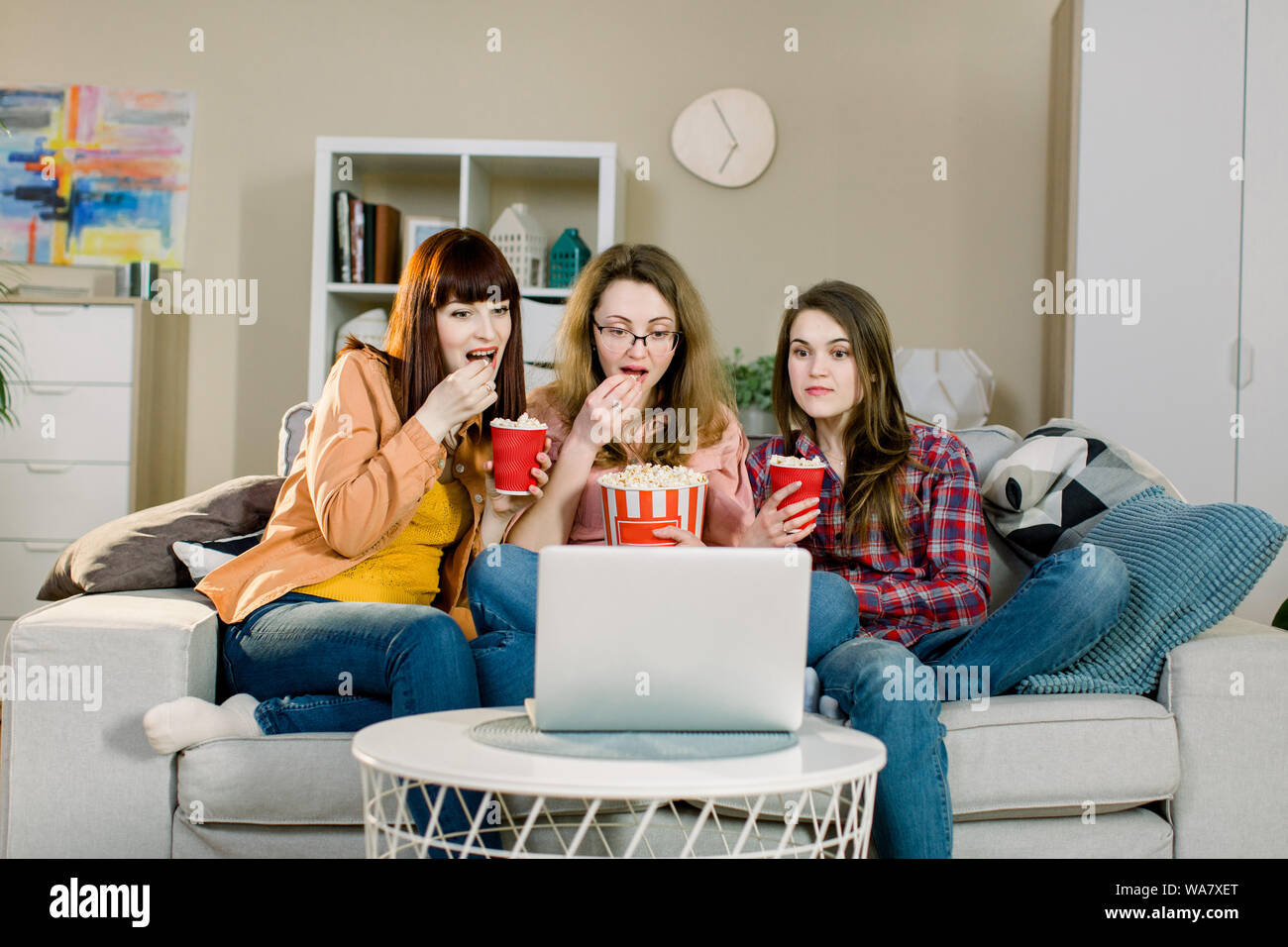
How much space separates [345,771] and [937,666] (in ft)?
2.96

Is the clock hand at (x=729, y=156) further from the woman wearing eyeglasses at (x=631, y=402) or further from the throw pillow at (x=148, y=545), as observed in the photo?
the throw pillow at (x=148, y=545)

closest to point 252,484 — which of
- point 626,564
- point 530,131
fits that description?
point 626,564

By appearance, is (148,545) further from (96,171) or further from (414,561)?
(96,171)

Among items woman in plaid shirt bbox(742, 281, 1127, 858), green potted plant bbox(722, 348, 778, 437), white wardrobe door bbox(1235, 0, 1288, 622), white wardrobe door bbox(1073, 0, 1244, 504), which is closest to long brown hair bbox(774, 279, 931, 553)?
woman in plaid shirt bbox(742, 281, 1127, 858)

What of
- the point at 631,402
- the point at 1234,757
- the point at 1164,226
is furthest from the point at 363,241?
the point at 1234,757

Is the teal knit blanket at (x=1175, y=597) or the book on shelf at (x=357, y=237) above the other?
the book on shelf at (x=357, y=237)

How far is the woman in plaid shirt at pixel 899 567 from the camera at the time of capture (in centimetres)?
148

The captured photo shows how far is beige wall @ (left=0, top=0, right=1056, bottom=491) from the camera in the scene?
3.71 metres

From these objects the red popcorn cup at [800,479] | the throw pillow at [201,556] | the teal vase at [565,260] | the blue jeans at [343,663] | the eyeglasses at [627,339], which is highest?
the teal vase at [565,260]

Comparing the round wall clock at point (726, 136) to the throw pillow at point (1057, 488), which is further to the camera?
the round wall clock at point (726, 136)

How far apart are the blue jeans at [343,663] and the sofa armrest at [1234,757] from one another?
1.08 m

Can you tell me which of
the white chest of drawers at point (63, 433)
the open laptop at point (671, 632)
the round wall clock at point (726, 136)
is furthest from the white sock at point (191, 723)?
the round wall clock at point (726, 136)
